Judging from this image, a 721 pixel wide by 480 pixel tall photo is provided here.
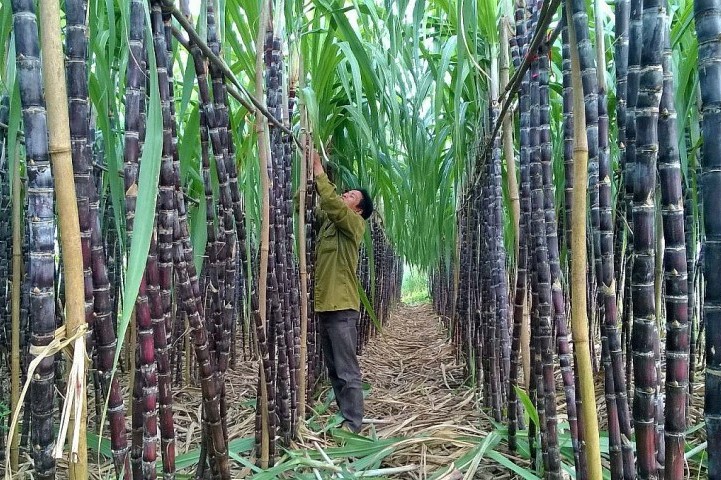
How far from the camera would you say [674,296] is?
1.76 ft

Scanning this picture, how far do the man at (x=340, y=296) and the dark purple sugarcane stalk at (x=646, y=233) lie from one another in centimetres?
132

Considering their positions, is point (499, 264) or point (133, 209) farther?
point (499, 264)

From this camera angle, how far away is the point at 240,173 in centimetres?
151

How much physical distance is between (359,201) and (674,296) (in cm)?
163

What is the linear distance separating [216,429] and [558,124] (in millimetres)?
1466

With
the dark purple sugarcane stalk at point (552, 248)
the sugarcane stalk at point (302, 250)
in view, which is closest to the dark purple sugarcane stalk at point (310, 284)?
the sugarcane stalk at point (302, 250)

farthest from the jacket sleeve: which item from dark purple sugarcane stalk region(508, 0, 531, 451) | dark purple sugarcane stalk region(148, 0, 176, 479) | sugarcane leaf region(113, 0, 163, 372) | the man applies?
sugarcane leaf region(113, 0, 163, 372)

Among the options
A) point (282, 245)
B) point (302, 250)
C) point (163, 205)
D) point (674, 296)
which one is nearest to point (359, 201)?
point (302, 250)

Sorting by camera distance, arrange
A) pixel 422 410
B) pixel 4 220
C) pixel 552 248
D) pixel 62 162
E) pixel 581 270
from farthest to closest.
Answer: pixel 422 410 < pixel 4 220 < pixel 552 248 < pixel 581 270 < pixel 62 162

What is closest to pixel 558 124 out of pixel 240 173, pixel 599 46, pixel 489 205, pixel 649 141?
pixel 489 205

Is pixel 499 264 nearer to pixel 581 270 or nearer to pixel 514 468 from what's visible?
pixel 514 468

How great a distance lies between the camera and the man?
185cm

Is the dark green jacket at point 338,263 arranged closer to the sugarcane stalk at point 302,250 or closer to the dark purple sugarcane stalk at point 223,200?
the sugarcane stalk at point 302,250

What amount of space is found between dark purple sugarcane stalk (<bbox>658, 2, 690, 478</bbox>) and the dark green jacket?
1.36m
